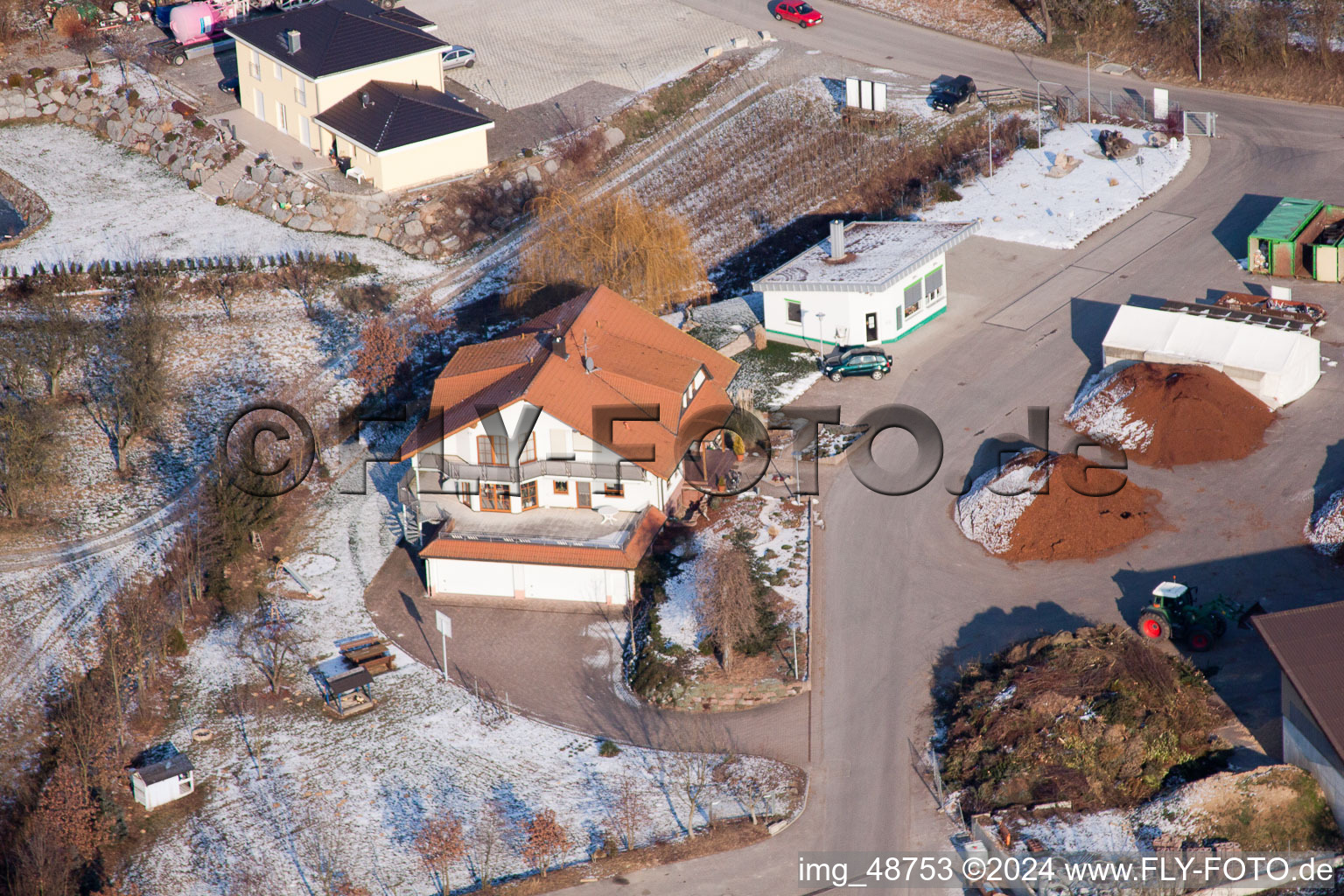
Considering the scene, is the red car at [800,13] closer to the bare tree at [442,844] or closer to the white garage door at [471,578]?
the white garage door at [471,578]

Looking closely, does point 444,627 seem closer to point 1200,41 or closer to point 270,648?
point 270,648

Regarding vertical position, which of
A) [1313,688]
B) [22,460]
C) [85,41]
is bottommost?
[1313,688]

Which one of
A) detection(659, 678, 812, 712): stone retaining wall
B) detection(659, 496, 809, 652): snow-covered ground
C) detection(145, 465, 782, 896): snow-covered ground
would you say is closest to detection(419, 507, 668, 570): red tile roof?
detection(659, 496, 809, 652): snow-covered ground

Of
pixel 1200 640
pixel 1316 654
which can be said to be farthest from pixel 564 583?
pixel 1316 654

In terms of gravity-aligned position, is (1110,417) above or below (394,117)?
below

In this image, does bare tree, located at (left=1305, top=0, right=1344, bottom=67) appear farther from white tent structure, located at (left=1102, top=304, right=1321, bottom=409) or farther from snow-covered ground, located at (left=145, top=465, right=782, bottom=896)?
snow-covered ground, located at (left=145, top=465, right=782, bottom=896)

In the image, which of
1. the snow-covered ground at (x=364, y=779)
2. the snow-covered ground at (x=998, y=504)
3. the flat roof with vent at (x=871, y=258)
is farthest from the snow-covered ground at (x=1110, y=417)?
the snow-covered ground at (x=364, y=779)

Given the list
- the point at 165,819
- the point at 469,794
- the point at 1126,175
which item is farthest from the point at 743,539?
the point at 1126,175
